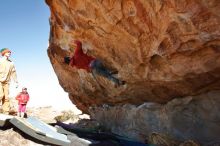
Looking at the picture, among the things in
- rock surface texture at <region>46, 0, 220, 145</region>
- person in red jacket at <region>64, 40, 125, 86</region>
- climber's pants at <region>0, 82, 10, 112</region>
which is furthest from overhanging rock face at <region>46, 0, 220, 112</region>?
climber's pants at <region>0, 82, 10, 112</region>

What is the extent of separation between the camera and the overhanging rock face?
323 inches

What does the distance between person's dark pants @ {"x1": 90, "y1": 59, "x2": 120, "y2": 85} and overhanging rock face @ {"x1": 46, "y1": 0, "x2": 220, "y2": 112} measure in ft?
0.90

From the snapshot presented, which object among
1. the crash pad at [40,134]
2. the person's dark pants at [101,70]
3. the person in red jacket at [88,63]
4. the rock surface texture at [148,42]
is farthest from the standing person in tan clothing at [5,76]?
the person's dark pants at [101,70]

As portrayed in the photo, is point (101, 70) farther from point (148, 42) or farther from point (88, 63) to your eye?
point (148, 42)

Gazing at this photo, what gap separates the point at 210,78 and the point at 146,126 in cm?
329

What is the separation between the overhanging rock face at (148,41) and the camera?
8211mm

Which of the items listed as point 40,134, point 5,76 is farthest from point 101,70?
point 40,134

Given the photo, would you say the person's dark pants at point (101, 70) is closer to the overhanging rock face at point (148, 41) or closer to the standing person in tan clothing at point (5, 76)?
the overhanging rock face at point (148, 41)

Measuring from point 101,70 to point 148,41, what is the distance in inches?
127

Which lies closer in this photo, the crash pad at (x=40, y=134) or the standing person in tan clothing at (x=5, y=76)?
the crash pad at (x=40, y=134)

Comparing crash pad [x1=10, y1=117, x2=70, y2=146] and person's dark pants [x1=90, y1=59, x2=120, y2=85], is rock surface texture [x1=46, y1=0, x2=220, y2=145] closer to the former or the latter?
person's dark pants [x1=90, y1=59, x2=120, y2=85]

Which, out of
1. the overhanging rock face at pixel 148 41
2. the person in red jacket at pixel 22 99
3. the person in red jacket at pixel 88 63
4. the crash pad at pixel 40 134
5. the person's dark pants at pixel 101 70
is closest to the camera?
the overhanging rock face at pixel 148 41

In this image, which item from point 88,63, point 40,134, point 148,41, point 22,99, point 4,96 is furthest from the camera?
point 88,63

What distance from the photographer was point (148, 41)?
981 cm
